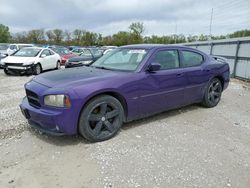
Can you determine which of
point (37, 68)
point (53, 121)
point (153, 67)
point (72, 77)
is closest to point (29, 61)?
point (37, 68)

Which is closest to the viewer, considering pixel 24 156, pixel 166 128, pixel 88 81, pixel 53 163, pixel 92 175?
pixel 92 175

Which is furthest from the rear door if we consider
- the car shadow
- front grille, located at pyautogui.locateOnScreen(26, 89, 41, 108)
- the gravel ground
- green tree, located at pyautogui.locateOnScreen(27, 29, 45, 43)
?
green tree, located at pyautogui.locateOnScreen(27, 29, 45, 43)

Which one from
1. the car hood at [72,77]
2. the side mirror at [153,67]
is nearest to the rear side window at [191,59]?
the side mirror at [153,67]

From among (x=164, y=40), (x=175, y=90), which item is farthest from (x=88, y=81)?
(x=164, y=40)

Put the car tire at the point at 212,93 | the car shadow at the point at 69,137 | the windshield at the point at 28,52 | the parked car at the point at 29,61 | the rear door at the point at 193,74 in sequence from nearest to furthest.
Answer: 1. the car shadow at the point at 69,137
2. the rear door at the point at 193,74
3. the car tire at the point at 212,93
4. the parked car at the point at 29,61
5. the windshield at the point at 28,52

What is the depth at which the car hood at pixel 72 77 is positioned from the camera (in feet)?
12.5

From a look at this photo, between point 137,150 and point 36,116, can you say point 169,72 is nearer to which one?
point 137,150

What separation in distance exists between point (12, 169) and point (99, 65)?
8.46 feet

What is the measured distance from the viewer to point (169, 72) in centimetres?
486

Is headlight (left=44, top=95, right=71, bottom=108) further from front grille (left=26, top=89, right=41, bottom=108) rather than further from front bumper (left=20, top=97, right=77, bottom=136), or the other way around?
front grille (left=26, top=89, right=41, bottom=108)

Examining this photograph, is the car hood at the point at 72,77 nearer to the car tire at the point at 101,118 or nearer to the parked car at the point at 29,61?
the car tire at the point at 101,118

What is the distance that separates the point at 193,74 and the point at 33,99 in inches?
132

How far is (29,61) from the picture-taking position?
11992mm

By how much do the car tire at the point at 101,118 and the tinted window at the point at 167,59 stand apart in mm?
1309
